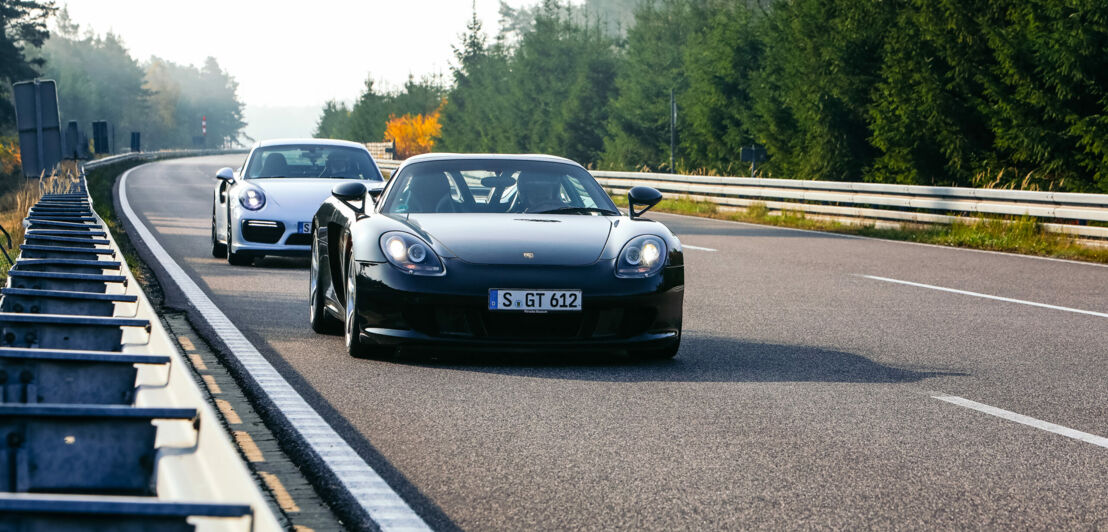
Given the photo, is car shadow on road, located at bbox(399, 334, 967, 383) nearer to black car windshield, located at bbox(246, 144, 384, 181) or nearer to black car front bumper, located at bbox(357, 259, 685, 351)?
black car front bumper, located at bbox(357, 259, 685, 351)

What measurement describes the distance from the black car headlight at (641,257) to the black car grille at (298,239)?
6236 mm

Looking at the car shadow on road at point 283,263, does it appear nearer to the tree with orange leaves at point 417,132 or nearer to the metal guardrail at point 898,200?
the metal guardrail at point 898,200

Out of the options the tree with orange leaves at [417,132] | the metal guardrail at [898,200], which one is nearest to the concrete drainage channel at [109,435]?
the metal guardrail at [898,200]

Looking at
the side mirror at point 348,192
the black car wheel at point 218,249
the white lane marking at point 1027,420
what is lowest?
the black car wheel at point 218,249

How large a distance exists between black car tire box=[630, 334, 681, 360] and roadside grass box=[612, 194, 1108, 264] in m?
9.81

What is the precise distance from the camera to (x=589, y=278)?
273 inches

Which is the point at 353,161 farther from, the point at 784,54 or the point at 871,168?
the point at 784,54

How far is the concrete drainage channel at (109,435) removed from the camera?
245cm

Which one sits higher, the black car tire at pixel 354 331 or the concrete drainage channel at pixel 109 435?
the concrete drainage channel at pixel 109 435

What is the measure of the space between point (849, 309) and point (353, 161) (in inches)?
248

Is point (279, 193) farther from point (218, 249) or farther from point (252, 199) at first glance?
point (218, 249)

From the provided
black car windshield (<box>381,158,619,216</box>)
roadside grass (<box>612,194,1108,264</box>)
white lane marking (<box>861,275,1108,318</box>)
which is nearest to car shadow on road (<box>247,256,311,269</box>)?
black car windshield (<box>381,158,619,216</box>)

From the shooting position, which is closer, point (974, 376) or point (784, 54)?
point (974, 376)

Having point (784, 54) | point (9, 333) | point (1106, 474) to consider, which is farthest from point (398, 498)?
point (784, 54)
